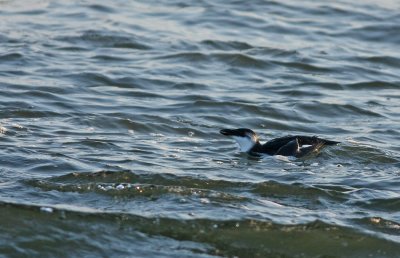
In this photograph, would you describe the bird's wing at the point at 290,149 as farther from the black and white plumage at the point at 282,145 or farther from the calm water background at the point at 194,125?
the calm water background at the point at 194,125

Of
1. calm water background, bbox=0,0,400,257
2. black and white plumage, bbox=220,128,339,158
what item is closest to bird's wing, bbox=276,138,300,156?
black and white plumage, bbox=220,128,339,158

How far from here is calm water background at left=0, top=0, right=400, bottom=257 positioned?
9.06m

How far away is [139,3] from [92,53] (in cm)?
388

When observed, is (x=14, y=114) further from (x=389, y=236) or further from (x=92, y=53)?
(x=389, y=236)

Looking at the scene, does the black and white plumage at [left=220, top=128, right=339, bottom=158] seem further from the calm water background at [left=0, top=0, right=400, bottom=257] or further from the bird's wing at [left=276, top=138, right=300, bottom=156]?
the calm water background at [left=0, top=0, right=400, bottom=257]

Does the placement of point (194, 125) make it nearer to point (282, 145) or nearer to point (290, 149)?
point (282, 145)

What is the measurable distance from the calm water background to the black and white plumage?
0.16m

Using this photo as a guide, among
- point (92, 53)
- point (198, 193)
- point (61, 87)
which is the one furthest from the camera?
point (92, 53)

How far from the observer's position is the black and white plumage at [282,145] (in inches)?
463

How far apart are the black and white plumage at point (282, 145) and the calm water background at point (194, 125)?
0.54 feet

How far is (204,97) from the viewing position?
1444cm

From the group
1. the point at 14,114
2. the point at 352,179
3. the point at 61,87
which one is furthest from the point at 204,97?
the point at 352,179

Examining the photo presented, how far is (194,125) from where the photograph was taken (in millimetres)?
13086

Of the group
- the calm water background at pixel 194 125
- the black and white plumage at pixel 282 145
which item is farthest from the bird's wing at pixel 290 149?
the calm water background at pixel 194 125
